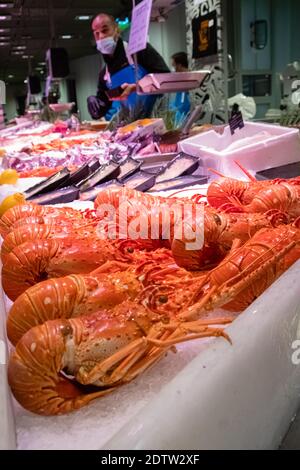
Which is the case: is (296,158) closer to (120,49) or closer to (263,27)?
(120,49)

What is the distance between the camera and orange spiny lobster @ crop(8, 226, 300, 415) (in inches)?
28.4

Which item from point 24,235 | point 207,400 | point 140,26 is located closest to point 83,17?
point 140,26

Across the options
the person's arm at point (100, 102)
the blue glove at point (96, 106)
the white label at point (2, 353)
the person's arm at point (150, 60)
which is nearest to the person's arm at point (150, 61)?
the person's arm at point (150, 60)

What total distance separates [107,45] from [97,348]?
449cm

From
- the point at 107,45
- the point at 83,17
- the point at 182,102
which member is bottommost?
the point at 182,102

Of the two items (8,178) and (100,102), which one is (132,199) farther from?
(100,102)

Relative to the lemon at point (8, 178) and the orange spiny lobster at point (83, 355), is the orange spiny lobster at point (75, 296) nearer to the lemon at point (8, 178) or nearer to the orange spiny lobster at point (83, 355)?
the orange spiny lobster at point (83, 355)

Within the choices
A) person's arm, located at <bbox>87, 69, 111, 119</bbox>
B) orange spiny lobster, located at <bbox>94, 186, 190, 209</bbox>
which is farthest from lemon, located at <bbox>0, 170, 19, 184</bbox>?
person's arm, located at <bbox>87, 69, 111, 119</bbox>

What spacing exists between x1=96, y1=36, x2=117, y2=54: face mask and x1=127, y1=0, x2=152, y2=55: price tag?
56.3 inches

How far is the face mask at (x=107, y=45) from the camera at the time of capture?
15.3 feet

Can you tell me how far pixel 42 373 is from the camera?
718mm

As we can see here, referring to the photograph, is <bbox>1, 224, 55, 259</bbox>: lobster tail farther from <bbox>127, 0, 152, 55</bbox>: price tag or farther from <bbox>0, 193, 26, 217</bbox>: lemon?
<bbox>127, 0, 152, 55</bbox>: price tag

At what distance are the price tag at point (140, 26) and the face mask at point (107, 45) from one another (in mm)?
1431

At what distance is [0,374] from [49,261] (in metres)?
0.37
